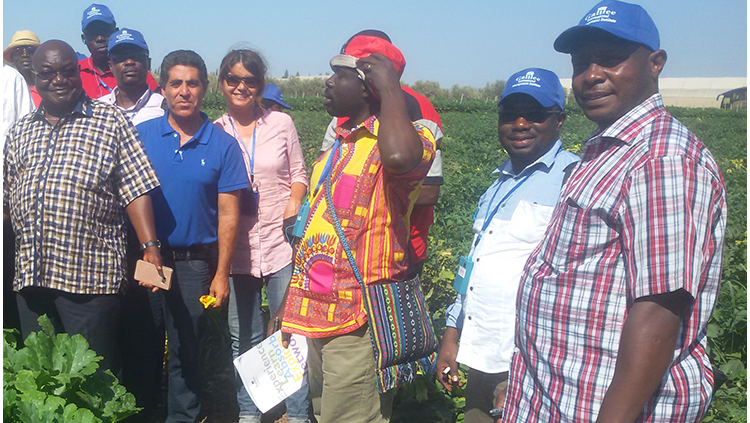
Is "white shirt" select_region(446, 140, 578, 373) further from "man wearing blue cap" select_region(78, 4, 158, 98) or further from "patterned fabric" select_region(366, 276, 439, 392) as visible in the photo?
"man wearing blue cap" select_region(78, 4, 158, 98)

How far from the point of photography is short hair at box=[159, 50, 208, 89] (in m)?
3.13

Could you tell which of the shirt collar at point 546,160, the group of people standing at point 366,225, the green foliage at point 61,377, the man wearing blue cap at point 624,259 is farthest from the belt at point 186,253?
the man wearing blue cap at point 624,259

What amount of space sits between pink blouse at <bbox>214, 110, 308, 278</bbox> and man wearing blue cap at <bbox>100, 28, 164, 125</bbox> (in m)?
0.64

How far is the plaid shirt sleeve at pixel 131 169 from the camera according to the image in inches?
109

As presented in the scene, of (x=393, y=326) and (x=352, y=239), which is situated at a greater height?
(x=352, y=239)

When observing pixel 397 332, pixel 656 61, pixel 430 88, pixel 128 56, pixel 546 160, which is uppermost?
pixel 430 88

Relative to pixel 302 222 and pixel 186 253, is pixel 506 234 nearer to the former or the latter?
pixel 302 222

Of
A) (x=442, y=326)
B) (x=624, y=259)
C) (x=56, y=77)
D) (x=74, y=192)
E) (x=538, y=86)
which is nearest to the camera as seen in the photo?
(x=624, y=259)

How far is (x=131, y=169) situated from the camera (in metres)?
2.80

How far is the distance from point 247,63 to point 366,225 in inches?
Answer: 60.9

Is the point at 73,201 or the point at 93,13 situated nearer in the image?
the point at 73,201

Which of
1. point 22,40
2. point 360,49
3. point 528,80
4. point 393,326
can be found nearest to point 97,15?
point 22,40

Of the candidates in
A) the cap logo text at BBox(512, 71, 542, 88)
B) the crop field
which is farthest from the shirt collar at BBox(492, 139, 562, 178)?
the crop field

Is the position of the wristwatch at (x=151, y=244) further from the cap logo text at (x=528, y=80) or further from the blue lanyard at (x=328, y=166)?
the cap logo text at (x=528, y=80)
